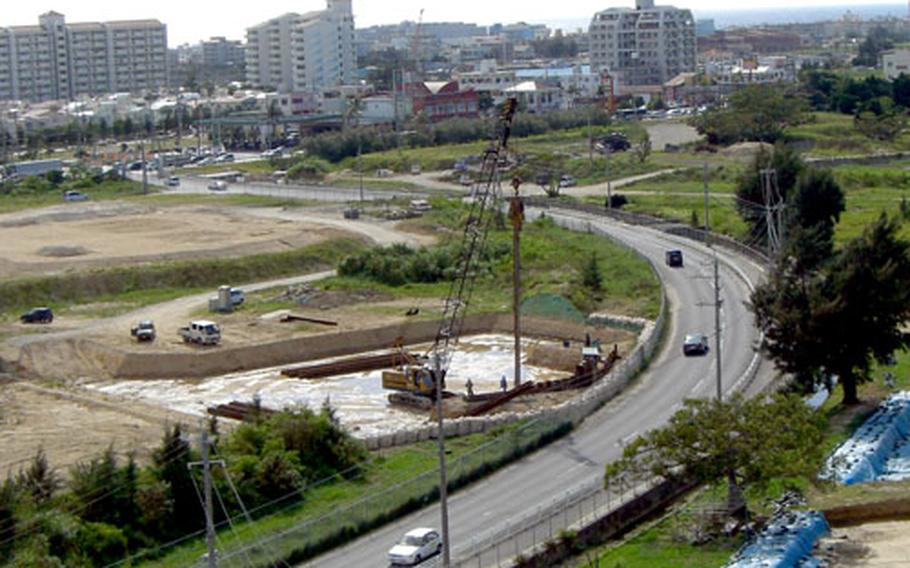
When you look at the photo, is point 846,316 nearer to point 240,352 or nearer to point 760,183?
point 240,352

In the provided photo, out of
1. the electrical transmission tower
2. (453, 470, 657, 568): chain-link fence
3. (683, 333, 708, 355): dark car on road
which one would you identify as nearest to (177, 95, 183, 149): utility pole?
the electrical transmission tower

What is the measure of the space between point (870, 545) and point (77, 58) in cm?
15324

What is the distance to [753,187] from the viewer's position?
63281 millimetres

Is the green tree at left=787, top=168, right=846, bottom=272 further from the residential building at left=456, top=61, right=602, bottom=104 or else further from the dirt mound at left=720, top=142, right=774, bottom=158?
the residential building at left=456, top=61, right=602, bottom=104

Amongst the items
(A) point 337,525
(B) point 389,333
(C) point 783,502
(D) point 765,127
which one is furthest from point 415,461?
(D) point 765,127

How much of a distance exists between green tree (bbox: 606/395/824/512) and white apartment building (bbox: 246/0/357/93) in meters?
130

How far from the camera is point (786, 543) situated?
2686 centimetres

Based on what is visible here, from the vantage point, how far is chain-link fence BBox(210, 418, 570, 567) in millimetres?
26844

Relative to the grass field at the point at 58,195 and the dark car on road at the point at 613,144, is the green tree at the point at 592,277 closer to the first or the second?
the grass field at the point at 58,195

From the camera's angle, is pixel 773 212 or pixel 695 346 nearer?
pixel 695 346

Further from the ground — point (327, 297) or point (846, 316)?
point (846, 316)

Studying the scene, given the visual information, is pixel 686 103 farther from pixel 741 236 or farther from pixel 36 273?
pixel 36 273

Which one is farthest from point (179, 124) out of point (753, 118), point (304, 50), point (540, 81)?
point (753, 118)

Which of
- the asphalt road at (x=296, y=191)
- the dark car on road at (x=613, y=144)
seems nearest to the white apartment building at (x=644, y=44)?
the dark car on road at (x=613, y=144)
